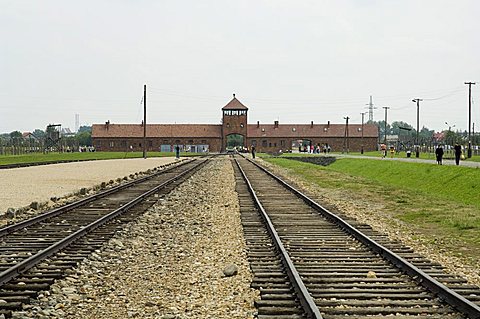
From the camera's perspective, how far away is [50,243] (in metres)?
10.4

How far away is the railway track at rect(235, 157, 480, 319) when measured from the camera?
6.28 metres

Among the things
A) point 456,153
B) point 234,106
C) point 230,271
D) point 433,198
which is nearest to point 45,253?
point 230,271

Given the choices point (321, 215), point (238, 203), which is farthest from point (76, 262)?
point (238, 203)

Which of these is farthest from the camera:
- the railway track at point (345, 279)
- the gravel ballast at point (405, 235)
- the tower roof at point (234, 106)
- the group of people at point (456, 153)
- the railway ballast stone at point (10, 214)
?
the tower roof at point (234, 106)

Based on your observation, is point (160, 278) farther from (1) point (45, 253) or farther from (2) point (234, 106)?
(2) point (234, 106)

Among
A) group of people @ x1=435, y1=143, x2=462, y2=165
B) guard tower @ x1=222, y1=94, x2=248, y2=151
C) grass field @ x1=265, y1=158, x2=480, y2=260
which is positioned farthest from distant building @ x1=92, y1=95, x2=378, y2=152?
group of people @ x1=435, y1=143, x2=462, y2=165

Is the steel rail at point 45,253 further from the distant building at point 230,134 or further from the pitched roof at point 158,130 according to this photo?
the pitched roof at point 158,130

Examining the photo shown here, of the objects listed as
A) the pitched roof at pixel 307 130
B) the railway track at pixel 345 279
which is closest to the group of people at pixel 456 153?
the railway track at pixel 345 279

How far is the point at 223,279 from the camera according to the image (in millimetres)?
8164

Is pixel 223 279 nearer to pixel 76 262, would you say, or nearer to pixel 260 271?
pixel 260 271

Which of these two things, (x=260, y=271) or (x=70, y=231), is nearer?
(x=260, y=271)

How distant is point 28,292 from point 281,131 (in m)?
120

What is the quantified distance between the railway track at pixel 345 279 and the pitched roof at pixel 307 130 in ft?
367

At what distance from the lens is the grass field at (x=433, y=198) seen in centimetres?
1332
